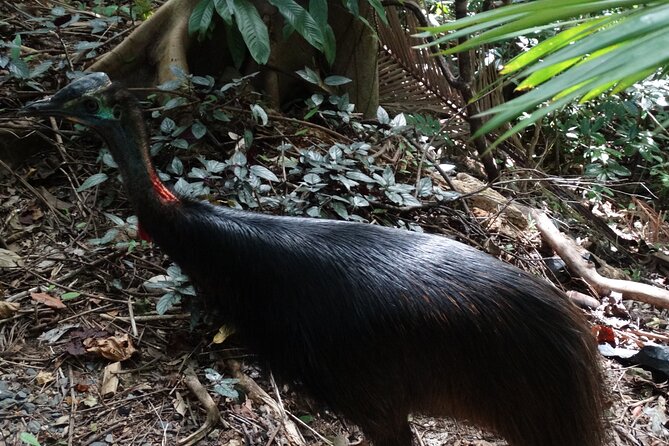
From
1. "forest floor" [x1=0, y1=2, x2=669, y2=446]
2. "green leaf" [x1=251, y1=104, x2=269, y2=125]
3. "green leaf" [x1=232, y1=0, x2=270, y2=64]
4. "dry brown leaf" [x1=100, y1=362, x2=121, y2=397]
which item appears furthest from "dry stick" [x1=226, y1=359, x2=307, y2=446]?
"green leaf" [x1=232, y1=0, x2=270, y2=64]

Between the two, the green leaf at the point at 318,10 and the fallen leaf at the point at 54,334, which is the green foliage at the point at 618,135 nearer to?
the green leaf at the point at 318,10

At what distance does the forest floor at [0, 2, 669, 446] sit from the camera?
2711mm

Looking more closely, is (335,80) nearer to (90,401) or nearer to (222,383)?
(222,383)

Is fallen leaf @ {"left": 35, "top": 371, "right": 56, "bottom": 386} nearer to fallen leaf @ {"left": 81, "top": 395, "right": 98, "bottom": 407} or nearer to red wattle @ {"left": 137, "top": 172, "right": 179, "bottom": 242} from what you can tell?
fallen leaf @ {"left": 81, "top": 395, "right": 98, "bottom": 407}

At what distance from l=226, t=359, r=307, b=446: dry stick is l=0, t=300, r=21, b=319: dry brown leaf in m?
0.90

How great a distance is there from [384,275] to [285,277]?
0.30 meters

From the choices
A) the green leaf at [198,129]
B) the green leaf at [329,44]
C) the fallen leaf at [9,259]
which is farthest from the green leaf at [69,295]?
the green leaf at [329,44]

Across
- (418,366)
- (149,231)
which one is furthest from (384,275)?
(149,231)

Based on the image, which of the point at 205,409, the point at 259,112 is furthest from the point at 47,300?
the point at 259,112

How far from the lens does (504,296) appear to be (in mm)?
2115

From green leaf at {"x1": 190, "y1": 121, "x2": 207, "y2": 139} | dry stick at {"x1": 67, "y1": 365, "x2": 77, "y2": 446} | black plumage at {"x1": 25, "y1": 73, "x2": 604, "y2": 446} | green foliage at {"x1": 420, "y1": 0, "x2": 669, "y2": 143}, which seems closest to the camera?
green foliage at {"x1": 420, "y1": 0, "x2": 669, "y2": 143}

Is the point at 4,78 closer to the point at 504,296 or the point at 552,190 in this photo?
the point at 504,296

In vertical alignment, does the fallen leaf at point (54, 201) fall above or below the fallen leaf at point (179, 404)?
above

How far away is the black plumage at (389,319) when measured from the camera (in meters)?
2.10
